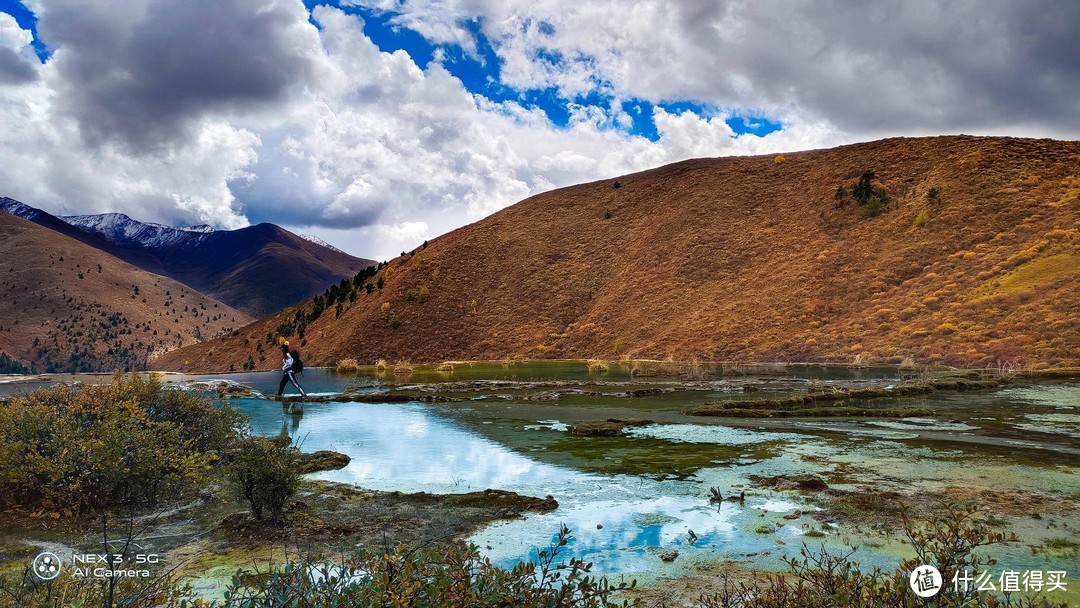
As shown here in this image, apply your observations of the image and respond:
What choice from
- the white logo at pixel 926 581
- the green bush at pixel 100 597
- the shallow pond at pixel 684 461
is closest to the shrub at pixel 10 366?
the shallow pond at pixel 684 461


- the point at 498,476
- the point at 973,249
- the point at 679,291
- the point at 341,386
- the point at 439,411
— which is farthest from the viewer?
the point at 679,291

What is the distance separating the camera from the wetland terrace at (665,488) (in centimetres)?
800

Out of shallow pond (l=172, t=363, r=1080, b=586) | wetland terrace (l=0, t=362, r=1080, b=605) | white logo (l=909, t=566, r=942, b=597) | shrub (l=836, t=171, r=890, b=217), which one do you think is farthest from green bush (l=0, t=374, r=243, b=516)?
shrub (l=836, t=171, r=890, b=217)

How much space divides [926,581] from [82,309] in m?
136

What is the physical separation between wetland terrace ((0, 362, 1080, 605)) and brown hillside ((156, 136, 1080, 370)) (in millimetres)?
23014

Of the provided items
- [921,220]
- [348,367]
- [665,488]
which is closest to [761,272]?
[921,220]

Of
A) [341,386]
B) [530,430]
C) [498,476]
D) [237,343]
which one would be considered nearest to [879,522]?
[498,476]

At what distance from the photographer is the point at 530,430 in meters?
19.6

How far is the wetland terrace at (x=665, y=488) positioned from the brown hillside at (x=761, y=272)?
23.0 metres

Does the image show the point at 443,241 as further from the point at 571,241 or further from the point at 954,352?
the point at 954,352

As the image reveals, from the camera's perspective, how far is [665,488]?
11516mm

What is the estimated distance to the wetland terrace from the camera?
8.00 metres

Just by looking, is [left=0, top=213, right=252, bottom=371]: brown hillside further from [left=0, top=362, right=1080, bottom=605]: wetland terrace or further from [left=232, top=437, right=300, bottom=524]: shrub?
[left=232, top=437, right=300, bottom=524]: shrub

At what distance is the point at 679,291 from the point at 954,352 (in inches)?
1101
